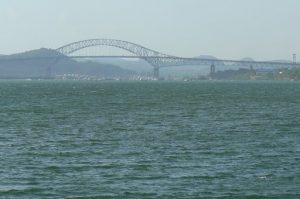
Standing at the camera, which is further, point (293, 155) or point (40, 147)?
point (40, 147)

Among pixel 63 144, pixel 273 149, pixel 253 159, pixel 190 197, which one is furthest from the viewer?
pixel 63 144

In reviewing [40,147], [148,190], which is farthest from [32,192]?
[40,147]

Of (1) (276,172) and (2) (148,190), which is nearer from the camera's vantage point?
(2) (148,190)

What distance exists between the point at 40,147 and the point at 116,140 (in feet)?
12.6

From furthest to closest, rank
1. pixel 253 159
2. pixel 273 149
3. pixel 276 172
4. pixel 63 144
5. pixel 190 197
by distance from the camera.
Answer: pixel 63 144 < pixel 273 149 < pixel 253 159 < pixel 276 172 < pixel 190 197

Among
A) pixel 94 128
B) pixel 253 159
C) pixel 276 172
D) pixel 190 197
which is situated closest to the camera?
pixel 190 197

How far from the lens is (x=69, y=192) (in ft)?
72.1

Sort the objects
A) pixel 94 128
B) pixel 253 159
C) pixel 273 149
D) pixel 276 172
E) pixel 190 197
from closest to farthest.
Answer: pixel 190 197 → pixel 276 172 → pixel 253 159 → pixel 273 149 → pixel 94 128

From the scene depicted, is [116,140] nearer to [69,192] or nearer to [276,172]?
[276,172]

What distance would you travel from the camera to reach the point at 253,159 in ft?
92.4

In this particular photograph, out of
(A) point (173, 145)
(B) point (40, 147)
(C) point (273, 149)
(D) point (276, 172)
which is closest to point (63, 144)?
(B) point (40, 147)

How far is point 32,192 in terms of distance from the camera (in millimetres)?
22141

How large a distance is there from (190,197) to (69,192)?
297cm

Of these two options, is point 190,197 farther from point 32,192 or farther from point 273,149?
point 273,149
